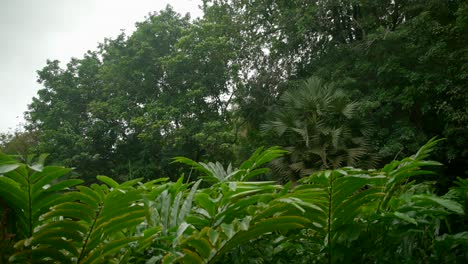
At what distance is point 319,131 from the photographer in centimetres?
783

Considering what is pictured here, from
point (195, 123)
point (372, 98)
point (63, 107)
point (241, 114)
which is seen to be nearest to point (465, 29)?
point (372, 98)

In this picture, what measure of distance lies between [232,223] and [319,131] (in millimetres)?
7388

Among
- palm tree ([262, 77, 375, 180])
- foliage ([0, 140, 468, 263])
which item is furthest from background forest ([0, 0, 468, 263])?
foliage ([0, 140, 468, 263])

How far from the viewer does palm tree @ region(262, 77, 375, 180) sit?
7.62 meters

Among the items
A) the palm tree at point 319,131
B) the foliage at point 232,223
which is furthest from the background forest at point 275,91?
the foliage at point 232,223

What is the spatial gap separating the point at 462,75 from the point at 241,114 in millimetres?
5962

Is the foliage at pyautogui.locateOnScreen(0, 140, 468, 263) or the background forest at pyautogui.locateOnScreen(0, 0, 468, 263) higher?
the background forest at pyautogui.locateOnScreen(0, 0, 468, 263)

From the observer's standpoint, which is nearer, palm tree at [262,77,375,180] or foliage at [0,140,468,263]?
foliage at [0,140,468,263]

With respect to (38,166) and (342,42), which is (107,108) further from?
(38,166)

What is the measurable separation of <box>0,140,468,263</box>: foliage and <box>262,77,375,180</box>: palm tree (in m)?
6.84

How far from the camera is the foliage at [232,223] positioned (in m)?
0.64

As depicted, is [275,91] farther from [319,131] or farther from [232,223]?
[232,223]

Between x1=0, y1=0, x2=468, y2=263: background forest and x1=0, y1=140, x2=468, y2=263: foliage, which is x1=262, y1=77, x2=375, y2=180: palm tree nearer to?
x1=0, y1=0, x2=468, y2=263: background forest

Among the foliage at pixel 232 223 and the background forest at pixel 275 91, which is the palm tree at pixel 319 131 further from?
the foliage at pixel 232 223
